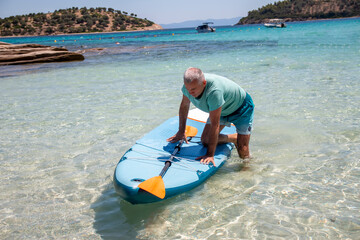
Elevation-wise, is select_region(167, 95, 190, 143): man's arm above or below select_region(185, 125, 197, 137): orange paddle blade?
above

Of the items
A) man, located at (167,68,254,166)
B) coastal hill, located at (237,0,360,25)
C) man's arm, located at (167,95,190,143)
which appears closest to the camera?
man, located at (167,68,254,166)

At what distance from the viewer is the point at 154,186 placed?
9.82 feet

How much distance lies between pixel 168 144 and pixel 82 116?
326 cm

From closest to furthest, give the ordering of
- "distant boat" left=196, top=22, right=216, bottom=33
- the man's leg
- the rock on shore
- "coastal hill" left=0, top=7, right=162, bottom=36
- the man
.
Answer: the man < the man's leg < the rock on shore < "distant boat" left=196, top=22, right=216, bottom=33 < "coastal hill" left=0, top=7, right=162, bottom=36

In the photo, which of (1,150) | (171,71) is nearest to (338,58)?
(171,71)

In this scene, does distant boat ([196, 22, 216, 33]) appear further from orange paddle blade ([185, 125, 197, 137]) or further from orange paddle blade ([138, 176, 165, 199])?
orange paddle blade ([138, 176, 165, 199])

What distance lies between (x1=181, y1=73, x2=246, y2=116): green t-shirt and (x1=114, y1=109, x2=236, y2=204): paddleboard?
0.64 m

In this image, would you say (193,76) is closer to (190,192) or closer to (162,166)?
(162,166)

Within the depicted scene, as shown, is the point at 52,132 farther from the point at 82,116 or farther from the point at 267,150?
the point at 267,150

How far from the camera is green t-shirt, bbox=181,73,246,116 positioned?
3.28 m

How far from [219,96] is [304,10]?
513 ft

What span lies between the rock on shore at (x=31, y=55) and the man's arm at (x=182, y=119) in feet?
53.4

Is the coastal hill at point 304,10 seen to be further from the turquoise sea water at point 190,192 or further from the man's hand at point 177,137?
the man's hand at point 177,137

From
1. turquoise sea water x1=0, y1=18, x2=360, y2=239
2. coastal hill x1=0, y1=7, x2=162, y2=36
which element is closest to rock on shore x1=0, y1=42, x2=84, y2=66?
turquoise sea water x1=0, y1=18, x2=360, y2=239
